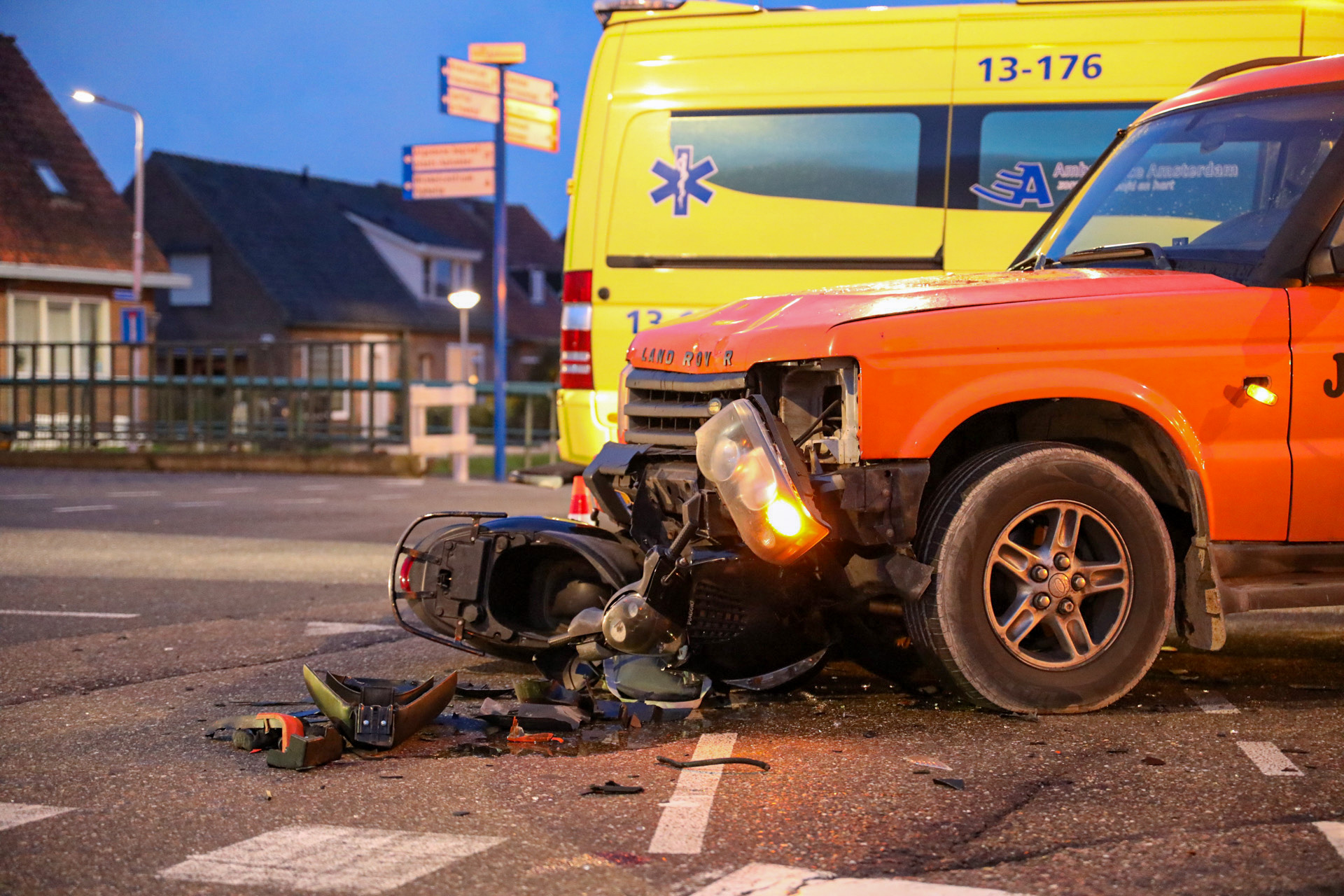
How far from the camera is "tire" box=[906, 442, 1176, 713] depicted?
5180 mm

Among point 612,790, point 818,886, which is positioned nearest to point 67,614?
point 612,790

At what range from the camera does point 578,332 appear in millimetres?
8875

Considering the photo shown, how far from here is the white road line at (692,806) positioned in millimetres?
3852

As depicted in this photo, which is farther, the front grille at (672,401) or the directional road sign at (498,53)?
the directional road sign at (498,53)

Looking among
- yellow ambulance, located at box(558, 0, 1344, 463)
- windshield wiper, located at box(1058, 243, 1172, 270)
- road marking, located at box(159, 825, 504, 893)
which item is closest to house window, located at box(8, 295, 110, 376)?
yellow ambulance, located at box(558, 0, 1344, 463)

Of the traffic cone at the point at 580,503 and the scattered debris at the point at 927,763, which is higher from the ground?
the traffic cone at the point at 580,503

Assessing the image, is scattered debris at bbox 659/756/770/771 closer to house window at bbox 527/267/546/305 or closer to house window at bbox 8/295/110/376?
house window at bbox 8/295/110/376

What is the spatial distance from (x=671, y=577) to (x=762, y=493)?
1.88 ft

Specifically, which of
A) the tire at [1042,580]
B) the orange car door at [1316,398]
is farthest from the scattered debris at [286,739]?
the orange car door at [1316,398]

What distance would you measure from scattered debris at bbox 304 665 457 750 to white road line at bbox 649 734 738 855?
2.81 ft

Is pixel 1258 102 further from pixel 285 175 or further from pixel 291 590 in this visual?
pixel 285 175

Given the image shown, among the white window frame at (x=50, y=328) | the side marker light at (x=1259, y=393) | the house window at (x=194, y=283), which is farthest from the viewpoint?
the house window at (x=194, y=283)

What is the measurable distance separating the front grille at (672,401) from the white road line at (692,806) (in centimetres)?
118

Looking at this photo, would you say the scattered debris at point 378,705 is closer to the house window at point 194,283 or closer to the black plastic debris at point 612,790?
the black plastic debris at point 612,790
